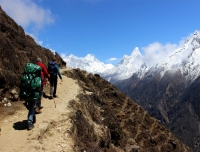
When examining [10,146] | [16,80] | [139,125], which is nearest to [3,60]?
[16,80]

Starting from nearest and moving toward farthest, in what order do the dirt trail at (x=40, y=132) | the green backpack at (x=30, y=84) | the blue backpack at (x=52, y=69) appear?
1. the dirt trail at (x=40, y=132)
2. the green backpack at (x=30, y=84)
3. the blue backpack at (x=52, y=69)

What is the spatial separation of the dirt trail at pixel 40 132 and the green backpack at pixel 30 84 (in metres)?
2.11

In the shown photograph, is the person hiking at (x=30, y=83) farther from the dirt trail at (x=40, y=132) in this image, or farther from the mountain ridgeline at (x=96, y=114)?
the mountain ridgeline at (x=96, y=114)

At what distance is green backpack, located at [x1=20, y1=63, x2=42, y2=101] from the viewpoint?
47.9 ft

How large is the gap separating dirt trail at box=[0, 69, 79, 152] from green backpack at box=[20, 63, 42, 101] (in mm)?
2109

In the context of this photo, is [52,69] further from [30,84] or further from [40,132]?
[40,132]

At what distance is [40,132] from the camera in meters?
15.2

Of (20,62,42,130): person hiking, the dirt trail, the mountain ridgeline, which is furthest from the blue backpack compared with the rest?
(20,62,42,130): person hiking

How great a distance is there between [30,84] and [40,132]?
2.84 m

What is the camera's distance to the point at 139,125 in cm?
6259

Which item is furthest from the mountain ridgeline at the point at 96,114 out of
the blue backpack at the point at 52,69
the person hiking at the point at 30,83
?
the person hiking at the point at 30,83

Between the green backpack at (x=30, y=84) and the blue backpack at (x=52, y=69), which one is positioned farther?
the blue backpack at (x=52, y=69)

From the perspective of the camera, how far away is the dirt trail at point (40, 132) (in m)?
13.8

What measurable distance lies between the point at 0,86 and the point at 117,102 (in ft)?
158
